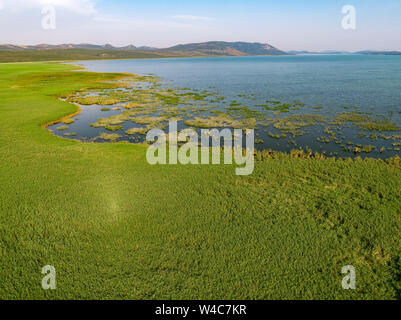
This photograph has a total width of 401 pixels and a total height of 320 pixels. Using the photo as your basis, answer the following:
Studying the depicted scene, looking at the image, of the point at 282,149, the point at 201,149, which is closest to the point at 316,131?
the point at 282,149

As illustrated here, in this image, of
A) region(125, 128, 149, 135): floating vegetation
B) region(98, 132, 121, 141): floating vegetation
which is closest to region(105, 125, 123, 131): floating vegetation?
region(125, 128, 149, 135): floating vegetation

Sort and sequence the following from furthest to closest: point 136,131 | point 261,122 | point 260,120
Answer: point 260,120
point 261,122
point 136,131

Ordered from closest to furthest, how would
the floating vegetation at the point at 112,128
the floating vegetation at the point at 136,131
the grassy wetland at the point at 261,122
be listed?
the grassy wetland at the point at 261,122 < the floating vegetation at the point at 136,131 < the floating vegetation at the point at 112,128

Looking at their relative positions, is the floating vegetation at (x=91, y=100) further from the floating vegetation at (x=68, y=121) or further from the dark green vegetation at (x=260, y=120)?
the floating vegetation at (x=68, y=121)

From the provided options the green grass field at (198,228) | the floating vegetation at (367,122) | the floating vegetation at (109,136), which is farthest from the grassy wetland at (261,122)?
the green grass field at (198,228)

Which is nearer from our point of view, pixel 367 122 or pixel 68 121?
pixel 367 122

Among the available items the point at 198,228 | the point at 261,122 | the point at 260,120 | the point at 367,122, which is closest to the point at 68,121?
the point at 261,122

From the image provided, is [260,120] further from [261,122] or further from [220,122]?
[220,122]

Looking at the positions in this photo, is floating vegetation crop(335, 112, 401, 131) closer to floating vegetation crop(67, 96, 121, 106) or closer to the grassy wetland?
the grassy wetland

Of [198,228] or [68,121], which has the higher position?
[68,121]
